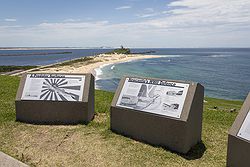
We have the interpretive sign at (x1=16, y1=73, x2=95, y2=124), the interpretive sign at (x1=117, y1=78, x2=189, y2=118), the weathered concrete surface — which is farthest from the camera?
the interpretive sign at (x1=16, y1=73, x2=95, y2=124)

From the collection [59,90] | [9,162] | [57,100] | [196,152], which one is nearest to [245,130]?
[196,152]

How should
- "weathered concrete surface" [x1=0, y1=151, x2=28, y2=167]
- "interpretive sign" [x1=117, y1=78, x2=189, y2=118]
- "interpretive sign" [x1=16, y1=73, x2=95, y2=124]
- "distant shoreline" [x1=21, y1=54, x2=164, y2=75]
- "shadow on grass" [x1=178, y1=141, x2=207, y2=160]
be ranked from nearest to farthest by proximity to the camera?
"weathered concrete surface" [x1=0, y1=151, x2=28, y2=167] → "shadow on grass" [x1=178, y1=141, x2=207, y2=160] → "interpretive sign" [x1=117, y1=78, x2=189, y2=118] → "interpretive sign" [x1=16, y1=73, x2=95, y2=124] → "distant shoreline" [x1=21, y1=54, x2=164, y2=75]

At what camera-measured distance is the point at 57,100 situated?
8.88 meters

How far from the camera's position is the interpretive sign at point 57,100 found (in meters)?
8.88

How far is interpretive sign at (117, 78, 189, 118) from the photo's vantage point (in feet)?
22.8

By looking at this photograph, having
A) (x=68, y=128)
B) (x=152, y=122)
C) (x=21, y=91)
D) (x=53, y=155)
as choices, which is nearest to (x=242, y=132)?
(x=152, y=122)

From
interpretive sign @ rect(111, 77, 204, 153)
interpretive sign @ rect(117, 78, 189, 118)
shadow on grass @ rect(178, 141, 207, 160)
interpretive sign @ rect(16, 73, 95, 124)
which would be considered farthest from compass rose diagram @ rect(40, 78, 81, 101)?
shadow on grass @ rect(178, 141, 207, 160)

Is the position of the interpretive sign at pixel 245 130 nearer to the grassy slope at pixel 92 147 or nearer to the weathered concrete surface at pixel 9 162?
the grassy slope at pixel 92 147

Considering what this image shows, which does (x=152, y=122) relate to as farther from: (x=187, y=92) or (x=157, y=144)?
(x=187, y=92)

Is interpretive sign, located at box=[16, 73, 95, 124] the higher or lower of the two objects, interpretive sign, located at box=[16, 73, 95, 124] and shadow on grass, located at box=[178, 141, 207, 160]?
the higher

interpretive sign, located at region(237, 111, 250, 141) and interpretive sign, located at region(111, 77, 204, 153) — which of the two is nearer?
interpretive sign, located at region(237, 111, 250, 141)

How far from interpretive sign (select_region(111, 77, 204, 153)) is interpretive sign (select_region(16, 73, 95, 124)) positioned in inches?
48.0

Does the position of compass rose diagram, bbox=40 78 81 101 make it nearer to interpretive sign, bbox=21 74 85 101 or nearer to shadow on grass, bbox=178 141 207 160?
interpretive sign, bbox=21 74 85 101

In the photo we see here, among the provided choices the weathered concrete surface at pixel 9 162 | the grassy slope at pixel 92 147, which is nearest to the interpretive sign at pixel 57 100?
the grassy slope at pixel 92 147
